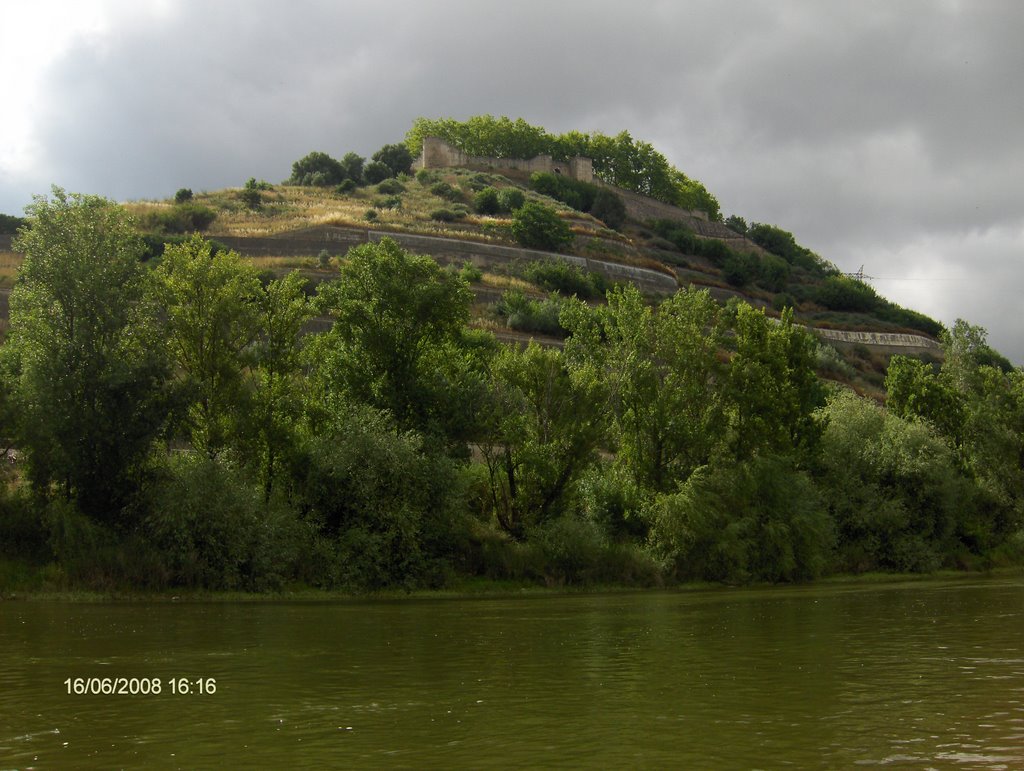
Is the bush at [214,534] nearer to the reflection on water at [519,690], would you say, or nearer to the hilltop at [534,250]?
the reflection on water at [519,690]

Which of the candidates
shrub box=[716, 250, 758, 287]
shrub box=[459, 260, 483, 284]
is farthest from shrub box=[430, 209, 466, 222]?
shrub box=[716, 250, 758, 287]

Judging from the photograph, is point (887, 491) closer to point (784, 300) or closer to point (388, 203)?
point (388, 203)

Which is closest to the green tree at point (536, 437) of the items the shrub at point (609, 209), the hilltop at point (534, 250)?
the hilltop at point (534, 250)

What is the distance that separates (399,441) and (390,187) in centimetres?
9551

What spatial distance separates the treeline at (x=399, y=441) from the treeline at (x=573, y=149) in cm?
11834

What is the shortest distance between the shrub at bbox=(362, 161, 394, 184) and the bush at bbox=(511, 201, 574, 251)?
41824mm

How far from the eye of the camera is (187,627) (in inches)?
866

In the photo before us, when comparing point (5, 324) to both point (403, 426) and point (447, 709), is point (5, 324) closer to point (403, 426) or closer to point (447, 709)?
point (403, 426)

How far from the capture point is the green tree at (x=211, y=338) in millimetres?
35250

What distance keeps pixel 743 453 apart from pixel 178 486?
23490mm

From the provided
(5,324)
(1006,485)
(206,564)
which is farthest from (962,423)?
(5,324)

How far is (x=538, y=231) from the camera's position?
100438 mm

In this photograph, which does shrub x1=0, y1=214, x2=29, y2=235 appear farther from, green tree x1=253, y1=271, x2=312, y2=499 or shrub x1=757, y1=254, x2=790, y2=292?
shrub x1=757, y1=254, x2=790, y2=292

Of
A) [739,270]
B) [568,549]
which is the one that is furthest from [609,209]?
[568,549]
